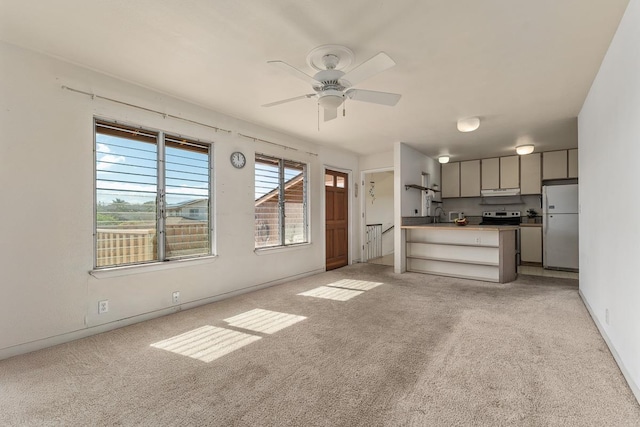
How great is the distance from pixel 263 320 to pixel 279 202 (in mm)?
2204

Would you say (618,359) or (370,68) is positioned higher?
(370,68)

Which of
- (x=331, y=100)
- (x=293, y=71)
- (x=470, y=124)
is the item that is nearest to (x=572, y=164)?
(x=470, y=124)

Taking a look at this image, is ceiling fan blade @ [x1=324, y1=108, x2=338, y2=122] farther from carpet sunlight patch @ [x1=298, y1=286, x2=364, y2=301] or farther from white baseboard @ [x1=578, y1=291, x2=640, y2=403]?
white baseboard @ [x1=578, y1=291, x2=640, y2=403]

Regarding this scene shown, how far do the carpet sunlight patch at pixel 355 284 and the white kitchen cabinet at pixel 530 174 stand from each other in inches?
172

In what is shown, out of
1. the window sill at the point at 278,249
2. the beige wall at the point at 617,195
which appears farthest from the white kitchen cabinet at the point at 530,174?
the window sill at the point at 278,249

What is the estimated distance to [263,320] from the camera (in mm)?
3135

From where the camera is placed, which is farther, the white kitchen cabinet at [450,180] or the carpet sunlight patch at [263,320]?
the white kitchen cabinet at [450,180]

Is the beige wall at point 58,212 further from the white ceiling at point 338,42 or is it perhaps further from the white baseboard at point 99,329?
the white ceiling at point 338,42

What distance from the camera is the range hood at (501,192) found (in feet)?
21.8

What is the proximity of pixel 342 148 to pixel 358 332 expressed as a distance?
4158 mm

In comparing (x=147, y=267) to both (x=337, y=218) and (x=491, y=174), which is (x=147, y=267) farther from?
(x=491, y=174)

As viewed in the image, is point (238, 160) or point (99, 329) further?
point (238, 160)

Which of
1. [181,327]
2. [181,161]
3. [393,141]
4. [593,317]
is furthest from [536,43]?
[181,327]

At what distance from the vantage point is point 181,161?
359 centimetres
